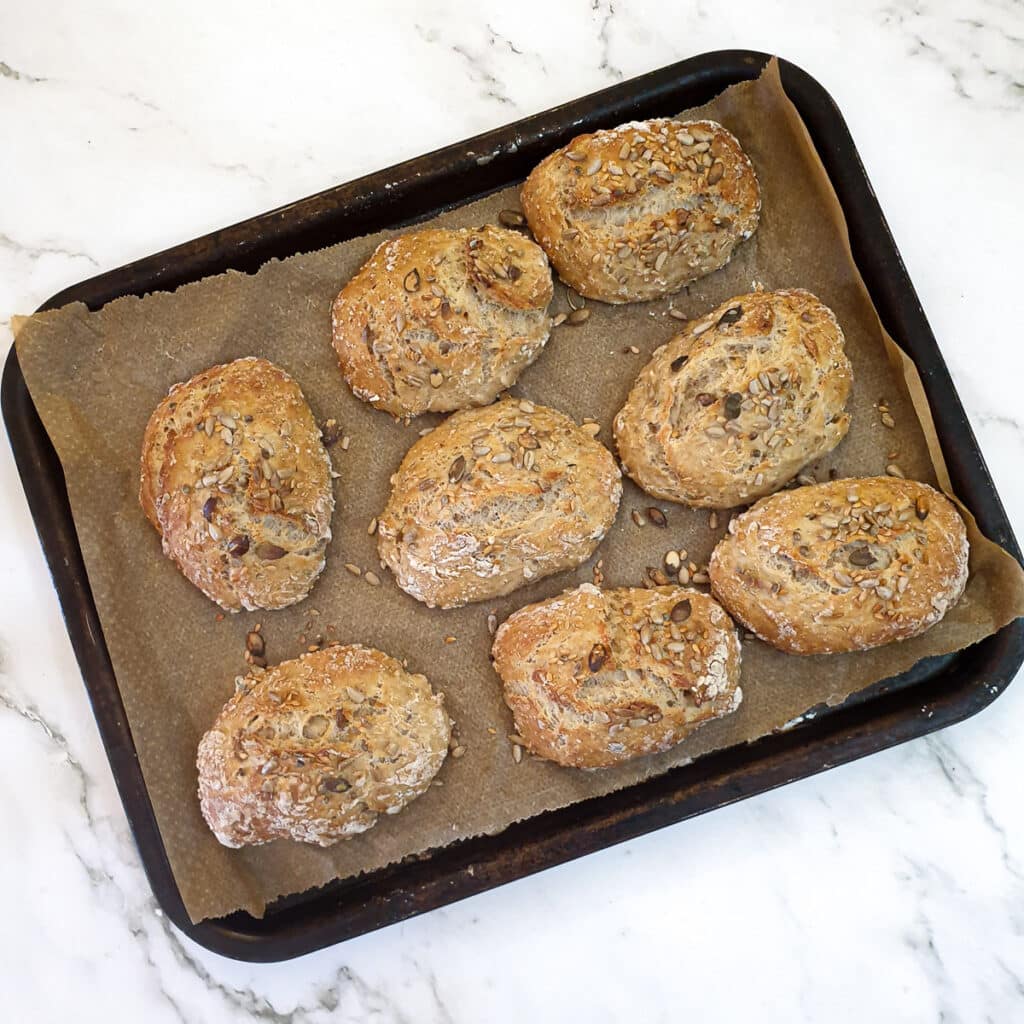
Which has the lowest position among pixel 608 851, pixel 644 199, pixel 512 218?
pixel 608 851

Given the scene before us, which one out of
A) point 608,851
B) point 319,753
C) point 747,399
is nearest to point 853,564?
point 747,399

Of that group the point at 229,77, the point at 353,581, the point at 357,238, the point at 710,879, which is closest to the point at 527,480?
the point at 353,581

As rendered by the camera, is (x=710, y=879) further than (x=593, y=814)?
Yes

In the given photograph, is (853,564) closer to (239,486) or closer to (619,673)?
(619,673)

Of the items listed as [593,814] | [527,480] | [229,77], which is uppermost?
[229,77]

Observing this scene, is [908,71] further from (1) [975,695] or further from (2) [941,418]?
(1) [975,695]

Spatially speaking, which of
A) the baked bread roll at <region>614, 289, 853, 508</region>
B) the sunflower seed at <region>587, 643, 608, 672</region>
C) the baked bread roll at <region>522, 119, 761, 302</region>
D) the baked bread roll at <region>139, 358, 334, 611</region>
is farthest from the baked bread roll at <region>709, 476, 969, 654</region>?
the baked bread roll at <region>139, 358, 334, 611</region>

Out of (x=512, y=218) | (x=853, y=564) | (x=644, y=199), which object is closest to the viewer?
(x=853, y=564)
